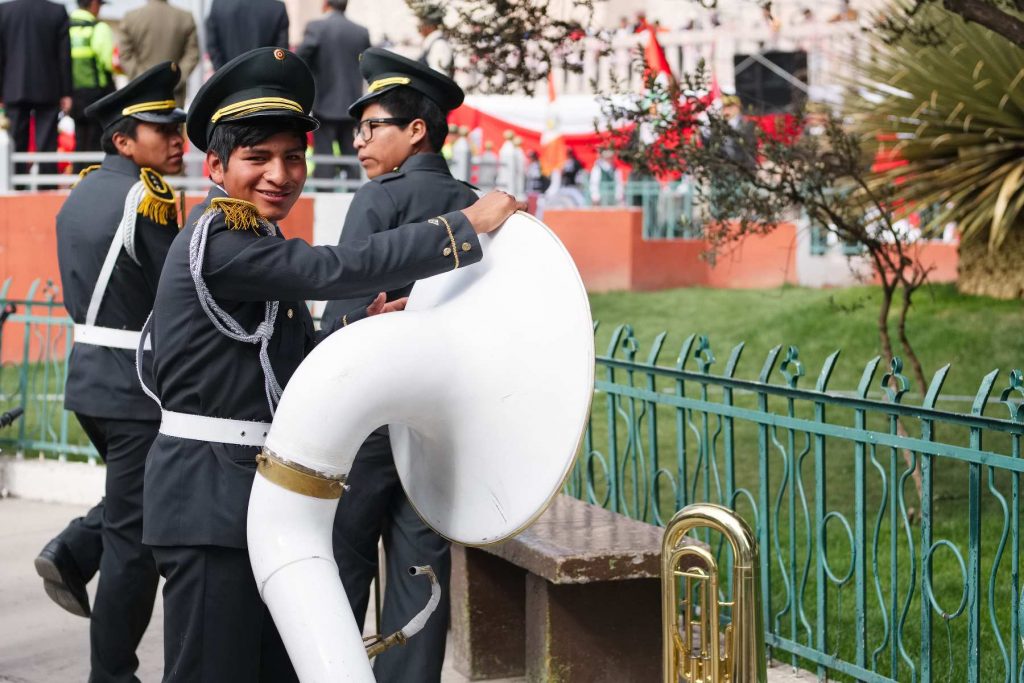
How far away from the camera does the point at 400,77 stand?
3768 millimetres

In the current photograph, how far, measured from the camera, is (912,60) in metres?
9.37

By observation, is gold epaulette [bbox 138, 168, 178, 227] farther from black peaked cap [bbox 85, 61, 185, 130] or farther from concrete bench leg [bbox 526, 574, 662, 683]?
concrete bench leg [bbox 526, 574, 662, 683]

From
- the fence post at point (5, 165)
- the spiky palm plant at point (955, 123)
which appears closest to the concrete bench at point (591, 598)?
the spiky palm plant at point (955, 123)

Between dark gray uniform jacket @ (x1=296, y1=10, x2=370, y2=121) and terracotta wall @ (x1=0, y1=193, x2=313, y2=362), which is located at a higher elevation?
dark gray uniform jacket @ (x1=296, y1=10, x2=370, y2=121)

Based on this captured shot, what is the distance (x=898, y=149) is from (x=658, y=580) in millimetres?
5899

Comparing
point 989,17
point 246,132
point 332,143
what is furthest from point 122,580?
point 332,143

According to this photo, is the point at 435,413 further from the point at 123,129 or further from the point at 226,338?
the point at 123,129

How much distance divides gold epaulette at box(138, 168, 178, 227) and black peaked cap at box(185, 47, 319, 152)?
1.35 metres

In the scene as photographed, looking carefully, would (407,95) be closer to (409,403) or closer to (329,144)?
(409,403)

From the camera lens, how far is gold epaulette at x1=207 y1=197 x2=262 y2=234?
2824mm

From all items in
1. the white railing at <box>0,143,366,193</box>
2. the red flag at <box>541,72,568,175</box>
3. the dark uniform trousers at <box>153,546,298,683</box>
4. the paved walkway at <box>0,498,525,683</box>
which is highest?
the red flag at <box>541,72,568,175</box>

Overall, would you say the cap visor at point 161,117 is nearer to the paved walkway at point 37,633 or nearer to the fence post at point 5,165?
the paved walkway at point 37,633

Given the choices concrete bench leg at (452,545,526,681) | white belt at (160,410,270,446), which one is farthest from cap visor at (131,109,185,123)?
white belt at (160,410,270,446)

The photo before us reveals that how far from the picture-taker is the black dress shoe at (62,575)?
15.6ft
